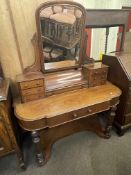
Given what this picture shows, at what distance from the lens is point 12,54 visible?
1.37 m

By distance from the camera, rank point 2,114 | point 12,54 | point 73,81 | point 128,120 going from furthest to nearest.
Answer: point 128,120
point 73,81
point 12,54
point 2,114

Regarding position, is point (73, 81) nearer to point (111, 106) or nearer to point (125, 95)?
point (111, 106)

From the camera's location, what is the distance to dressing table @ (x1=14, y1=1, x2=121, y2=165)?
3.90 feet

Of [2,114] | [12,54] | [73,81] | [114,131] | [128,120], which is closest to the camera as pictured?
[2,114]

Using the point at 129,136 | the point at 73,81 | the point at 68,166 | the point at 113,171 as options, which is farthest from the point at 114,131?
the point at 73,81

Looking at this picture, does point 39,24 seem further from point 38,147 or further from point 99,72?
point 38,147

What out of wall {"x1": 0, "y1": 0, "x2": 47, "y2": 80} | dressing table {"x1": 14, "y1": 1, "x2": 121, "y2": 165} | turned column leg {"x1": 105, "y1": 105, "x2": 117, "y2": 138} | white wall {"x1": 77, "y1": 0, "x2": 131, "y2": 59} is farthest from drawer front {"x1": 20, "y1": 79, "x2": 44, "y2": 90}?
white wall {"x1": 77, "y1": 0, "x2": 131, "y2": 59}

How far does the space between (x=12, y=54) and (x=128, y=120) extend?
4.95ft

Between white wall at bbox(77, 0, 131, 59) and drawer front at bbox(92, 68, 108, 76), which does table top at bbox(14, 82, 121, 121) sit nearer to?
drawer front at bbox(92, 68, 108, 76)

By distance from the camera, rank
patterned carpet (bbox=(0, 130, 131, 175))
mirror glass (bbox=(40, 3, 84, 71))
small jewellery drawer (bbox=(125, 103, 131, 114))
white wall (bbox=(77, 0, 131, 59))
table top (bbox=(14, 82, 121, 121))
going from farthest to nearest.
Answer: white wall (bbox=(77, 0, 131, 59)) < small jewellery drawer (bbox=(125, 103, 131, 114)) < patterned carpet (bbox=(0, 130, 131, 175)) < mirror glass (bbox=(40, 3, 84, 71)) < table top (bbox=(14, 82, 121, 121))

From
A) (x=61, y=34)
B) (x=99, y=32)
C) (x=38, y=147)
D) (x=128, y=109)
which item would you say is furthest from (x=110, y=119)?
(x=99, y=32)

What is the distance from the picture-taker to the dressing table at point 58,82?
1.19 metres

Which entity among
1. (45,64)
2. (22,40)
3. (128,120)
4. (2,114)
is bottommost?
(128,120)

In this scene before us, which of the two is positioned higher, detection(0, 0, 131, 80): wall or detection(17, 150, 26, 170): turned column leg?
detection(0, 0, 131, 80): wall
